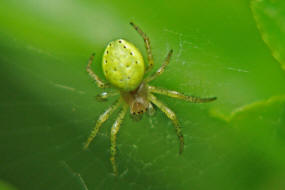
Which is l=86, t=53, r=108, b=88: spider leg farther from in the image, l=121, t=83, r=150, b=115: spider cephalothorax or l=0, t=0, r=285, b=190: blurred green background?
l=121, t=83, r=150, b=115: spider cephalothorax

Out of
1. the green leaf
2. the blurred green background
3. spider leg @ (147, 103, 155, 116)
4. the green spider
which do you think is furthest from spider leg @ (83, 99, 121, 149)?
the green leaf

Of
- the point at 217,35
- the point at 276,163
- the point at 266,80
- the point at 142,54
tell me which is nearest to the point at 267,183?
the point at 276,163

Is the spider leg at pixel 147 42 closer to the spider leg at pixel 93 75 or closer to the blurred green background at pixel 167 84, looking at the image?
the blurred green background at pixel 167 84

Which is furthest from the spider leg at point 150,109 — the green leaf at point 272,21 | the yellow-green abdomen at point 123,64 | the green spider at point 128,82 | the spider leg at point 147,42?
the green leaf at point 272,21

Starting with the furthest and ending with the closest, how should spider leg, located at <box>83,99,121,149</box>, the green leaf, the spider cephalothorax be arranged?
the spider cephalothorax → spider leg, located at <box>83,99,121,149</box> → the green leaf

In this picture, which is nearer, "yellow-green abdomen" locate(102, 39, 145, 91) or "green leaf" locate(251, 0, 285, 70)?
"green leaf" locate(251, 0, 285, 70)

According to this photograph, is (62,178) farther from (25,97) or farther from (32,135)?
(25,97)
